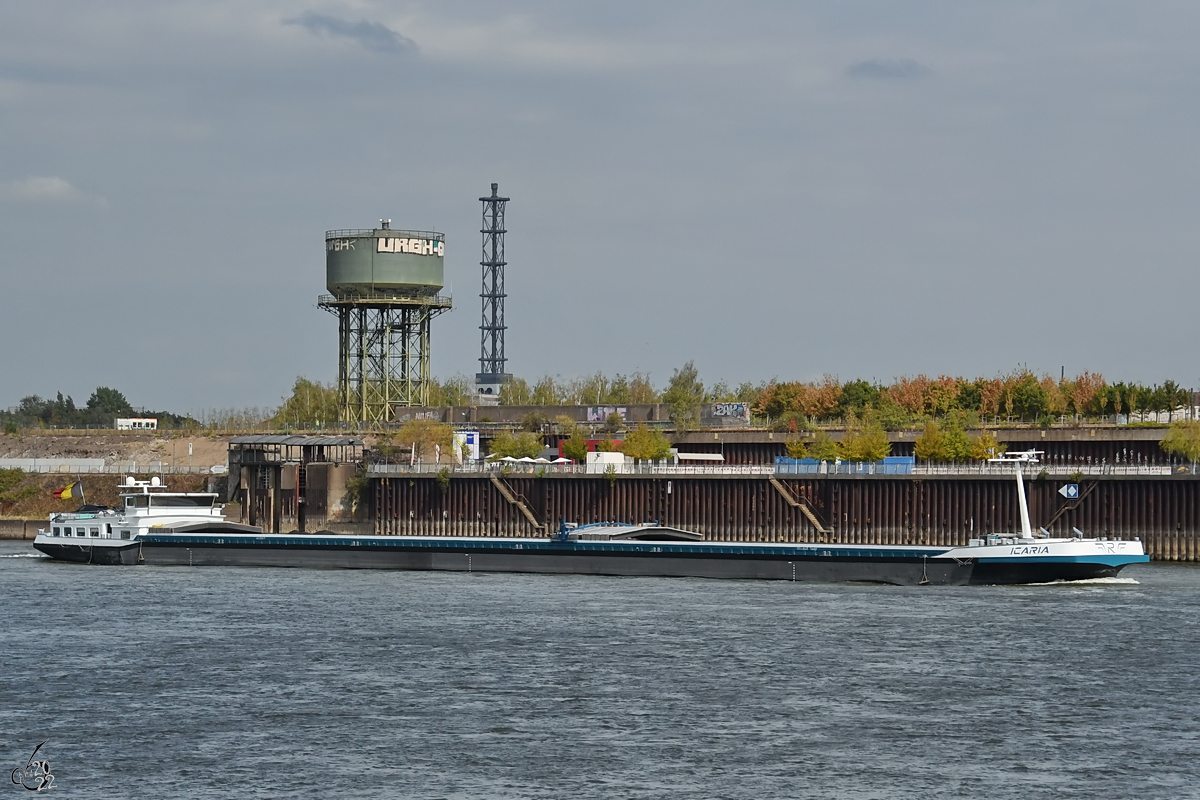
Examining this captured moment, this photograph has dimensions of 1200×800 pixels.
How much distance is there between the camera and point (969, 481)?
107 metres

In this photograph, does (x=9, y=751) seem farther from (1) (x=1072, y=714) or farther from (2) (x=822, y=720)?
(1) (x=1072, y=714)

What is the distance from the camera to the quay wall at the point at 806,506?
100500 mm

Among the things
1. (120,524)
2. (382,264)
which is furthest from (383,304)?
(120,524)

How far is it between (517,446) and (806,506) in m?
34.4

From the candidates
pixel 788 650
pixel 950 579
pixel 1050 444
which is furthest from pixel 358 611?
pixel 1050 444

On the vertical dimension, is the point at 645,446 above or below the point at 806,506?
above

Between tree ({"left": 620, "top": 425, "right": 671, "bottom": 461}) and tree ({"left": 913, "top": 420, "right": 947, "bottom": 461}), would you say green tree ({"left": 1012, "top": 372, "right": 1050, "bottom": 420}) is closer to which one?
tree ({"left": 913, "top": 420, "right": 947, "bottom": 461})

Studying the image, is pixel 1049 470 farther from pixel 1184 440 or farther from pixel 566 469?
pixel 566 469

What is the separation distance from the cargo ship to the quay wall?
10450 mm

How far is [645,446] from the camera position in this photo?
13625 centimetres

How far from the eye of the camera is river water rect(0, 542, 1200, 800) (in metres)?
38.8

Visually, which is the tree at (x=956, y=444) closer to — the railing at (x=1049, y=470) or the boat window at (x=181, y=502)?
the railing at (x=1049, y=470)

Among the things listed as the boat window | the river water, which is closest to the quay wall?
the boat window

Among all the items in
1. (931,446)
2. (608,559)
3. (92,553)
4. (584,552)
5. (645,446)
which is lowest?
(92,553)
